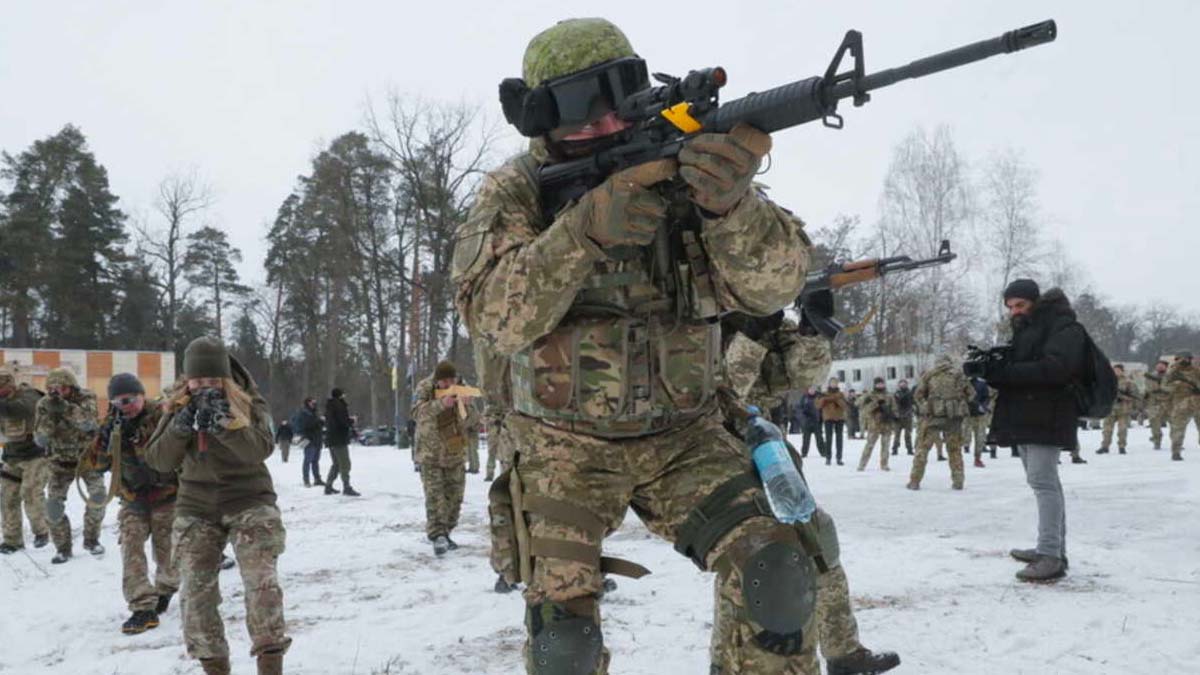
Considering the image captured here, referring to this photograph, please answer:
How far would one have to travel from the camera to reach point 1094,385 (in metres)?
6.01

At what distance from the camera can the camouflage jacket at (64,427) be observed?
9.11m

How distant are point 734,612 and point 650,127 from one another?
4.53ft

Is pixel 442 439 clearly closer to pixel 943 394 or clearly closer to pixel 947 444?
pixel 947 444

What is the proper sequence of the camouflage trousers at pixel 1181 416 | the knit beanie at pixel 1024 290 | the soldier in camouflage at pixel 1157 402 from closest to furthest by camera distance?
the knit beanie at pixel 1024 290, the camouflage trousers at pixel 1181 416, the soldier in camouflage at pixel 1157 402

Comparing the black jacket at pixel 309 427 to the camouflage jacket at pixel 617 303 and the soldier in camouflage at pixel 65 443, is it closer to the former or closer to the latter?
the soldier in camouflage at pixel 65 443

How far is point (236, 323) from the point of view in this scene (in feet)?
153

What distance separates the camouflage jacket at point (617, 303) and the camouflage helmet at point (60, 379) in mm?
8632

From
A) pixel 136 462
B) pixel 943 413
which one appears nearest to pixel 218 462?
pixel 136 462

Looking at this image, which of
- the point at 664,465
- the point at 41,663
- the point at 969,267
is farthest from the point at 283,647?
the point at 969,267

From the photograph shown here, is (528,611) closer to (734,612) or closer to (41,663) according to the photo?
(734,612)

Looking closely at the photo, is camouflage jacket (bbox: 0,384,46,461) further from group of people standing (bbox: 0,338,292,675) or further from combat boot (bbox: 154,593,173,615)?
combat boot (bbox: 154,593,173,615)

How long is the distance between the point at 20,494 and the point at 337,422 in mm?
5176

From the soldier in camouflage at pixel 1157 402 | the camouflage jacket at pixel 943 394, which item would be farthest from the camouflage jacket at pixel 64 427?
the soldier in camouflage at pixel 1157 402

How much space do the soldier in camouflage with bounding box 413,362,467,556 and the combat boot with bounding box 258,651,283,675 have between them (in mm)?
4053
